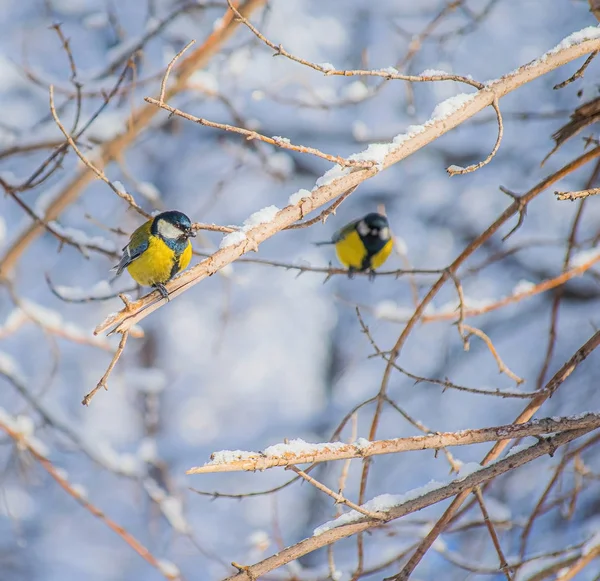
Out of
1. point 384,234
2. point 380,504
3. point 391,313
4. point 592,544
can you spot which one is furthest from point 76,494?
point 384,234

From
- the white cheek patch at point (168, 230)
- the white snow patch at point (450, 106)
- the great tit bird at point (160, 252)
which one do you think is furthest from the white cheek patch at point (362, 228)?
the white snow patch at point (450, 106)

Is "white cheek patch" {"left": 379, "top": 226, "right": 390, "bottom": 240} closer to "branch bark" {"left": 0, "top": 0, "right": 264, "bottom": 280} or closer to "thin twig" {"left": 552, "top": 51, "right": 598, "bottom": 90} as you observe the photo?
"branch bark" {"left": 0, "top": 0, "right": 264, "bottom": 280}

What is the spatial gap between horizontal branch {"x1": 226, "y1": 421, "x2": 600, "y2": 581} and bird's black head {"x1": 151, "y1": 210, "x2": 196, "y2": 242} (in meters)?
1.55

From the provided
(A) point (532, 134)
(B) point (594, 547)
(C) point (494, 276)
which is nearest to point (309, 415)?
(C) point (494, 276)

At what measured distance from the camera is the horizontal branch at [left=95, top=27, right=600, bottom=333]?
67.1 inches

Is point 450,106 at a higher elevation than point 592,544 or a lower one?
higher

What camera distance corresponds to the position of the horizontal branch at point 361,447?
140 cm

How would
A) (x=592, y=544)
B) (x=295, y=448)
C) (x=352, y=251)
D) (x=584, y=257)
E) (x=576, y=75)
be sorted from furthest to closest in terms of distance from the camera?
1. (x=352, y=251)
2. (x=584, y=257)
3. (x=592, y=544)
4. (x=576, y=75)
5. (x=295, y=448)

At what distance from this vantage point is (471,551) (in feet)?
17.1

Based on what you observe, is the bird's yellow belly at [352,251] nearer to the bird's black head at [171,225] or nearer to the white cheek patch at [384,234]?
the white cheek patch at [384,234]

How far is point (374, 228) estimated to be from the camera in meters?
4.50

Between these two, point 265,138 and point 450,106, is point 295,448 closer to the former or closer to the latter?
point 265,138

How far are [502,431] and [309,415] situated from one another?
7.93m

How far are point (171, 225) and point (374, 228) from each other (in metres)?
1.85
